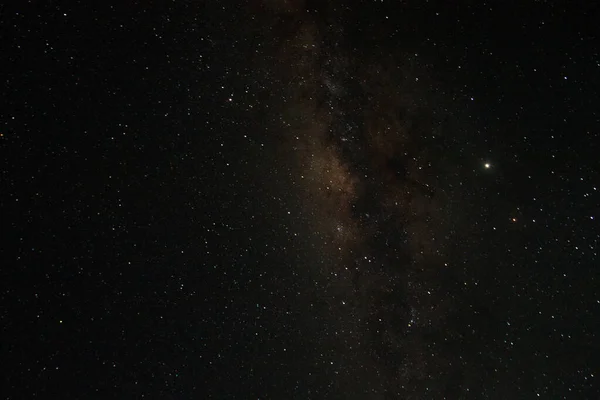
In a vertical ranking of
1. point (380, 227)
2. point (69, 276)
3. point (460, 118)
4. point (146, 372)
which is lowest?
point (146, 372)

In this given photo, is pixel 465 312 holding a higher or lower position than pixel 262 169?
lower

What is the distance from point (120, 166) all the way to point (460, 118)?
2.82 ft

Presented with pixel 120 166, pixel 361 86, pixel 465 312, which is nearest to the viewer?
pixel 120 166

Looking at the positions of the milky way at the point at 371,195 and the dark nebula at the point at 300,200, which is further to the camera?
the milky way at the point at 371,195

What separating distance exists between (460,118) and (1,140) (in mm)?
1075

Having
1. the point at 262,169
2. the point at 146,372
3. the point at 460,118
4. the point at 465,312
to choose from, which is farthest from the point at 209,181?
the point at 465,312

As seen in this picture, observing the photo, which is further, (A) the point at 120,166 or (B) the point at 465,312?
(B) the point at 465,312

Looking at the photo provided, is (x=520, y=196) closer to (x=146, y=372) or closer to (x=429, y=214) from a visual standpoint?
(x=429, y=214)

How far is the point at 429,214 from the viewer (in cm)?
123

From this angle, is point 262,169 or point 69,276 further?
point 262,169

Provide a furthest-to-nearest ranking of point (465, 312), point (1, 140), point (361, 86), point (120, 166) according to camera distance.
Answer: point (465, 312)
point (361, 86)
point (120, 166)
point (1, 140)

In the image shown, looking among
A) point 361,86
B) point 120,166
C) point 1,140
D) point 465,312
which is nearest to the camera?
point 1,140

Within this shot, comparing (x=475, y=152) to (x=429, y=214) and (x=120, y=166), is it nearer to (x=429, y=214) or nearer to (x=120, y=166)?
(x=429, y=214)

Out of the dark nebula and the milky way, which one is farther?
the milky way
